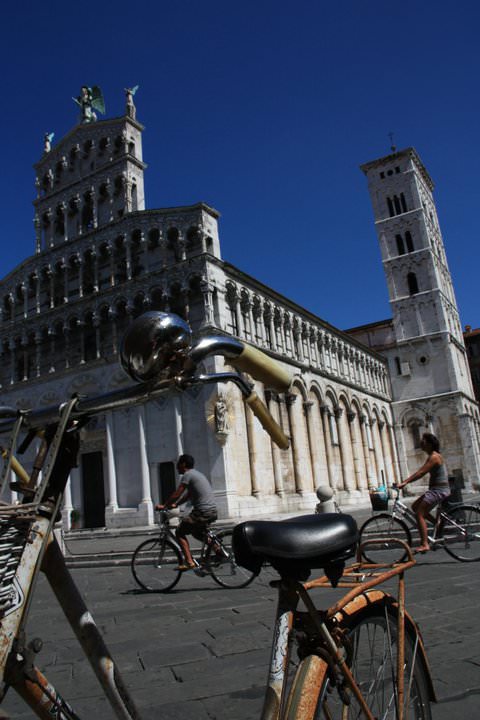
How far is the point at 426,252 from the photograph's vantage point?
132ft

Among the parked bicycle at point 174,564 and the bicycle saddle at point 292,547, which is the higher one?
the bicycle saddle at point 292,547

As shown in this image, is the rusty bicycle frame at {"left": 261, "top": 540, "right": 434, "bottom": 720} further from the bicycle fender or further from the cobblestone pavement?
the cobblestone pavement

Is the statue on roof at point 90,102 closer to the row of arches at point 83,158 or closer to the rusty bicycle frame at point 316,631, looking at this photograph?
the row of arches at point 83,158

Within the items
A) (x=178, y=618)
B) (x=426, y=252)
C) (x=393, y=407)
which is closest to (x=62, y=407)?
(x=178, y=618)

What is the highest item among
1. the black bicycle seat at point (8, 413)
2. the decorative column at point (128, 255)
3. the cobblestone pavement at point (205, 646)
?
the decorative column at point (128, 255)

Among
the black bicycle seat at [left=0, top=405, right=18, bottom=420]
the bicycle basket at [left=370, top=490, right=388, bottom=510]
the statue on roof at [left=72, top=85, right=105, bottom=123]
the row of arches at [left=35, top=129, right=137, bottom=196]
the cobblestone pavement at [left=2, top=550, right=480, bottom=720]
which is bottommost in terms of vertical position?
the cobblestone pavement at [left=2, top=550, right=480, bottom=720]

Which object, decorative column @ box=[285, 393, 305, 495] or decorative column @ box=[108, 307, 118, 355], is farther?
decorative column @ box=[285, 393, 305, 495]

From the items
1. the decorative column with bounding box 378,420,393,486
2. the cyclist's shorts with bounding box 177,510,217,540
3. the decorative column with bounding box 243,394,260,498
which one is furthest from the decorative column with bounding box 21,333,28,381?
the decorative column with bounding box 378,420,393,486

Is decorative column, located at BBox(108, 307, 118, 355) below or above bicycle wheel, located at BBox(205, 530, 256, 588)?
above

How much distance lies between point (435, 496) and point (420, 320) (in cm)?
3359

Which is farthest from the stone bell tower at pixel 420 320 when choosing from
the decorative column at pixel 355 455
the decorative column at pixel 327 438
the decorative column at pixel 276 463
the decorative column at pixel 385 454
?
the decorative column at pixel 276 463

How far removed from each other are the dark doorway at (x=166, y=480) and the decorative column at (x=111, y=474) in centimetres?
191

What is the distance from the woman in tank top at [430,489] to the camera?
7336mm

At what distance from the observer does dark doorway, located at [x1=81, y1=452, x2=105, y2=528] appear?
21484 mm
